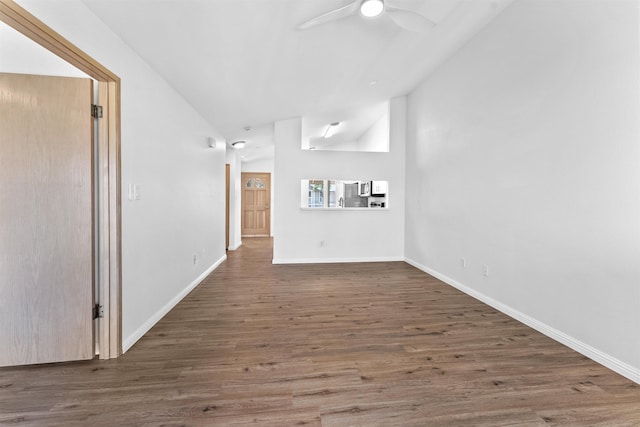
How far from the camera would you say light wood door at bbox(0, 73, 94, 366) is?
5.68ft

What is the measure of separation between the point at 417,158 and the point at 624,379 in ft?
12.0

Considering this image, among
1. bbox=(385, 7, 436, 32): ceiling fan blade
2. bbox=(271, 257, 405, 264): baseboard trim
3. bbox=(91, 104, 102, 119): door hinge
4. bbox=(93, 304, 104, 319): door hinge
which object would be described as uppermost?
bbox=(385, 7, 436, 32): ceiling fan blade

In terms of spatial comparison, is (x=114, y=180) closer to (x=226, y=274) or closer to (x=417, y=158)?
(x=226, y=274)

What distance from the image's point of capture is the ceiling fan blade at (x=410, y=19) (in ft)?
7.27

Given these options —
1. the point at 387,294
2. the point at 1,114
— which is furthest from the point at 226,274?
the point at 1,114

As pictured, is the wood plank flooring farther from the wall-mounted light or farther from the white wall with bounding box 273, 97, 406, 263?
the wall-mounted light

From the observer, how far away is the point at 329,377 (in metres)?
1.74

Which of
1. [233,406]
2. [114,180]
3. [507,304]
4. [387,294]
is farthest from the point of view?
[387,294]

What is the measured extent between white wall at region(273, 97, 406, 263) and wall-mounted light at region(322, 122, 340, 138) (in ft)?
4.72

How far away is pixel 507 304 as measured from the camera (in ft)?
9.11

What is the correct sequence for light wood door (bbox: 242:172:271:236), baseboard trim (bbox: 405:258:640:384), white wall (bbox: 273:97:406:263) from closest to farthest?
baseboard trim (bbox: 405:258:640:384), white wall (bbox: 273:97:406:263), light wood door (bbox: 242:172:271:236)

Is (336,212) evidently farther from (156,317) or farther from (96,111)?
(96,111)

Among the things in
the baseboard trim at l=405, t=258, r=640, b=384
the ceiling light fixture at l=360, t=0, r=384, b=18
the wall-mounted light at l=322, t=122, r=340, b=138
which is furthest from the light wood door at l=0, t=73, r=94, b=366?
the wall-mounted light at l=322, t=122, r=340, b=138

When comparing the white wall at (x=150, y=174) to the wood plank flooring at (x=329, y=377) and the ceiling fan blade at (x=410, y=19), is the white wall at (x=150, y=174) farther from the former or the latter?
the ceiling fan blade at (x=410, y=19)
